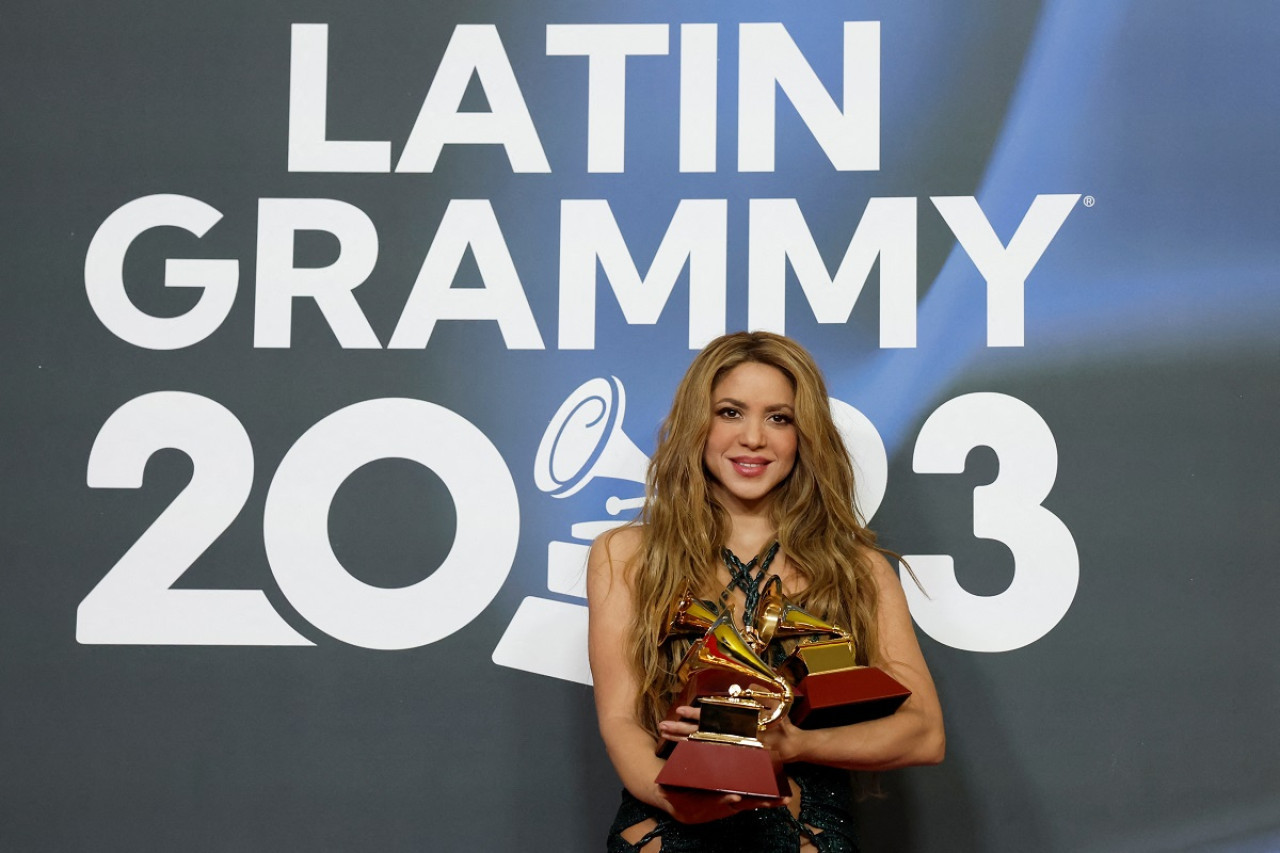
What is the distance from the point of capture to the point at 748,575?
2.26 m

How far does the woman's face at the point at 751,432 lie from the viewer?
2.30m

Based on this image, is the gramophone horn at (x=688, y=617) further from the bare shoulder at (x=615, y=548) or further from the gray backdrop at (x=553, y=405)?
the gray backdrop at (x=553, y=405)

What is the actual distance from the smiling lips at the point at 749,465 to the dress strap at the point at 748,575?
138 millimetres

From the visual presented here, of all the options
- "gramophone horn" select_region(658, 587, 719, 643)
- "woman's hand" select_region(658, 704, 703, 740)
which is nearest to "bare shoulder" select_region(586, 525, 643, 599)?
"gramophone horn" select_region(658, 587, 719, 643)

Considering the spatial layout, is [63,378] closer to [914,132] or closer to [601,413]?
[601,413]

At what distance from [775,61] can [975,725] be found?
61.5 inches

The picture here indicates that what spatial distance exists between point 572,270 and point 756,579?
3.16ft

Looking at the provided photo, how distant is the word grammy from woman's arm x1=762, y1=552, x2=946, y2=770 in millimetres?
785

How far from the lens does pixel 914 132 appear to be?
2.88 metres

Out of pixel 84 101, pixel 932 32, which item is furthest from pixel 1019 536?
pixel 84 101

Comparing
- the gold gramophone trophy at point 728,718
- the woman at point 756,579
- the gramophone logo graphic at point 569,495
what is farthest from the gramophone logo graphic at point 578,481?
the gold gramophone trophy at point 728,718

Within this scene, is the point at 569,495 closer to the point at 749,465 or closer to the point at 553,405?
the point at 553,405

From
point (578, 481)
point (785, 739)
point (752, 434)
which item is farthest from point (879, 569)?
point (578, 481)

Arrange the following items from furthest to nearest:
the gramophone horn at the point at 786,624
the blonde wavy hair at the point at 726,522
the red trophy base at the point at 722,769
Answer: the blonde wavy hair at the point at 726,522, the gramophone horn at the point at 786,624, the red trophy base at the point at 722,769
